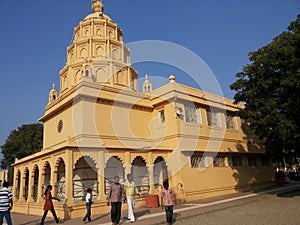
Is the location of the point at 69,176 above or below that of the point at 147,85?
below

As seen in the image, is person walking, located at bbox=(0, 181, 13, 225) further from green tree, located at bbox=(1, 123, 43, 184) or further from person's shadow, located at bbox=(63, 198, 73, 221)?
green tree, located at bbox=(1, 123, 43, 184)

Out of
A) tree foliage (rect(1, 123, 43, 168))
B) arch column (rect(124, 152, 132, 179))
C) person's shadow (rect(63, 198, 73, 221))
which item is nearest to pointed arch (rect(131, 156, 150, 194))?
arch column (rect(124, 152, 132, 179))

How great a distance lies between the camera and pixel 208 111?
62.6 ft

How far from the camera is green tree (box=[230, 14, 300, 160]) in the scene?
1269 cm

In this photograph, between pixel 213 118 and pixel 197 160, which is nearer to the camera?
pixel 197 160

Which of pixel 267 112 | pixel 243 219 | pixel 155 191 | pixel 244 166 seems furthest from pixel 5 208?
pixel 244 166

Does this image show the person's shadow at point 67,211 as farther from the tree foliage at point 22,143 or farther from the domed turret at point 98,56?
the tree foliage at point 22,143

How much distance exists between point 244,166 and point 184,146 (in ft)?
24.0

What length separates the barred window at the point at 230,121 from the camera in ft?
66.8

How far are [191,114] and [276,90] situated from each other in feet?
19.4

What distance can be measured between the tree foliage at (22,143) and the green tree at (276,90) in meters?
36.1

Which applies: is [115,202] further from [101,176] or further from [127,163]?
[127,163]

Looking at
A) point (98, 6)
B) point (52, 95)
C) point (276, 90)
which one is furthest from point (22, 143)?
point (276, 90)

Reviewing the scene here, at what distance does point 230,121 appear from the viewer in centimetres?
2072
